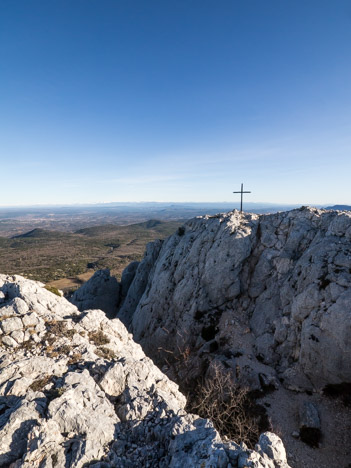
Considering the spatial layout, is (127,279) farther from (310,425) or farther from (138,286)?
(310,425)

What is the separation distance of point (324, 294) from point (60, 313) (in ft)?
88.3

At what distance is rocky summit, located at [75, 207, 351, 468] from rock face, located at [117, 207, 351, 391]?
108mm

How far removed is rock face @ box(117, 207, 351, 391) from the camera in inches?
936

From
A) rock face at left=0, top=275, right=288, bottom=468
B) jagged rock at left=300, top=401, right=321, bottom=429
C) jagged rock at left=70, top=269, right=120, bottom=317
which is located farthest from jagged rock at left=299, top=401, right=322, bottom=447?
jagged rock at left=70, top=269, right=120, bottom=317

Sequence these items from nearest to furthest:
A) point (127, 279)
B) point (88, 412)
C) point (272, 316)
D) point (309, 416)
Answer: point (88, 412) → point (309, 416) → point (272, 316) → point (127, 279)

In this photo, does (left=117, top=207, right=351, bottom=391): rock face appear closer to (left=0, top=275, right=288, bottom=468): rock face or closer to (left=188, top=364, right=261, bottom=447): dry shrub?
(left=188, top=364, right=261, bottom=447): dry shrub

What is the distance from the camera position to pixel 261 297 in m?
32.7

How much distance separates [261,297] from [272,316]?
3243 millimetres

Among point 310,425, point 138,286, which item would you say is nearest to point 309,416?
point 310,425

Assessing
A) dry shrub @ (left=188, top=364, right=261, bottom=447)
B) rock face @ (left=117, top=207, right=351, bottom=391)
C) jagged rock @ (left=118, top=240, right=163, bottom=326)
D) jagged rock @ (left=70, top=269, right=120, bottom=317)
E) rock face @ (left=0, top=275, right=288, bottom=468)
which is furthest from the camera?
jagged rock @ (left=70, top=269, right=120, bottom=317)

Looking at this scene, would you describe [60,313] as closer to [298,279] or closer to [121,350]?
[121,350]

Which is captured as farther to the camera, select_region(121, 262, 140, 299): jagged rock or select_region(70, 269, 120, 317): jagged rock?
select_region(121, 262, 140, 299): jagged rock

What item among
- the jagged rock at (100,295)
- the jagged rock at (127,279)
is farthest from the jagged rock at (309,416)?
the jagged rock at (127,279)

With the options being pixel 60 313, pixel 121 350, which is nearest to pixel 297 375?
pixel 121 350
